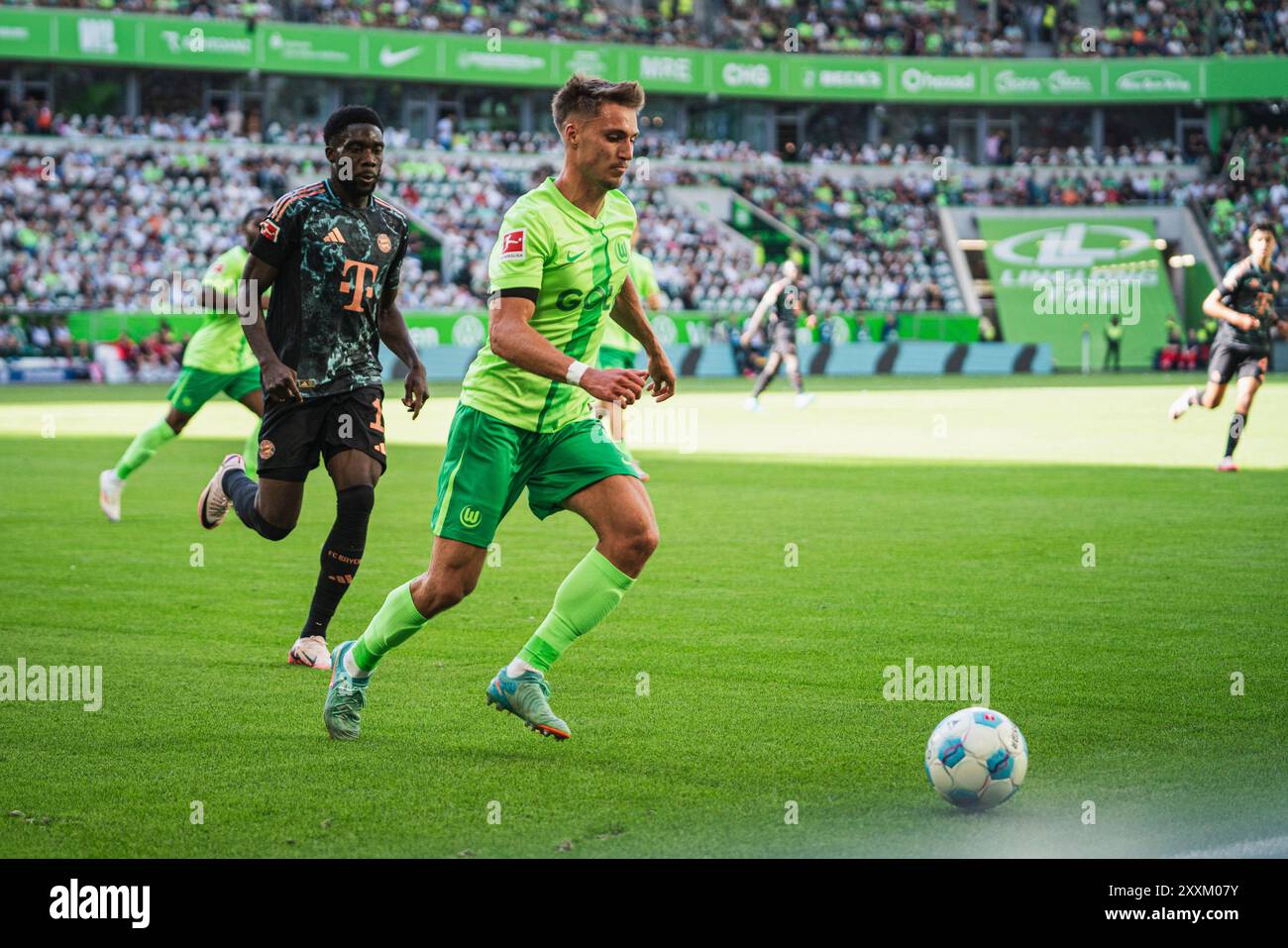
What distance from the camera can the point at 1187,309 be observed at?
5388cm

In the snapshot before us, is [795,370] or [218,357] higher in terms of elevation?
[218,357]

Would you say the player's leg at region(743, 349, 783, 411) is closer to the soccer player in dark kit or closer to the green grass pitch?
the green grass pitch

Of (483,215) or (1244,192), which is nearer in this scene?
(483,215)

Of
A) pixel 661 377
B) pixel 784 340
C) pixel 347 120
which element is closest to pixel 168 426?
pixel 347 120

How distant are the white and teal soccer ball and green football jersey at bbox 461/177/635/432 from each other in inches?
74.2

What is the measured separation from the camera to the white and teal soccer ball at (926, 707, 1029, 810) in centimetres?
505

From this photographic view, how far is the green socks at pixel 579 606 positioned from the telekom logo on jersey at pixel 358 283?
2185 millimetres

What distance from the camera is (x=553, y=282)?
590 centimetres

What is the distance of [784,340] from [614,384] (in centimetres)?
2211

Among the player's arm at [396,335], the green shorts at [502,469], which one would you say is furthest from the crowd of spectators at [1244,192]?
the green shorts at [502,469]

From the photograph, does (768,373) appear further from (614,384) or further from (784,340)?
(614,384)

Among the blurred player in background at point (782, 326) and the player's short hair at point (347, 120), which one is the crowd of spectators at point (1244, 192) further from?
the player's short hair at point (347, 120)

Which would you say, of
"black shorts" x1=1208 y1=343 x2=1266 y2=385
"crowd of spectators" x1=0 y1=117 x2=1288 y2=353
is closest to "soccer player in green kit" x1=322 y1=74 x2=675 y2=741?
"black shorts" x1=1208 y1=343 x2=1266 y2=385

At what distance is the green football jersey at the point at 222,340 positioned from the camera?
12.1m
